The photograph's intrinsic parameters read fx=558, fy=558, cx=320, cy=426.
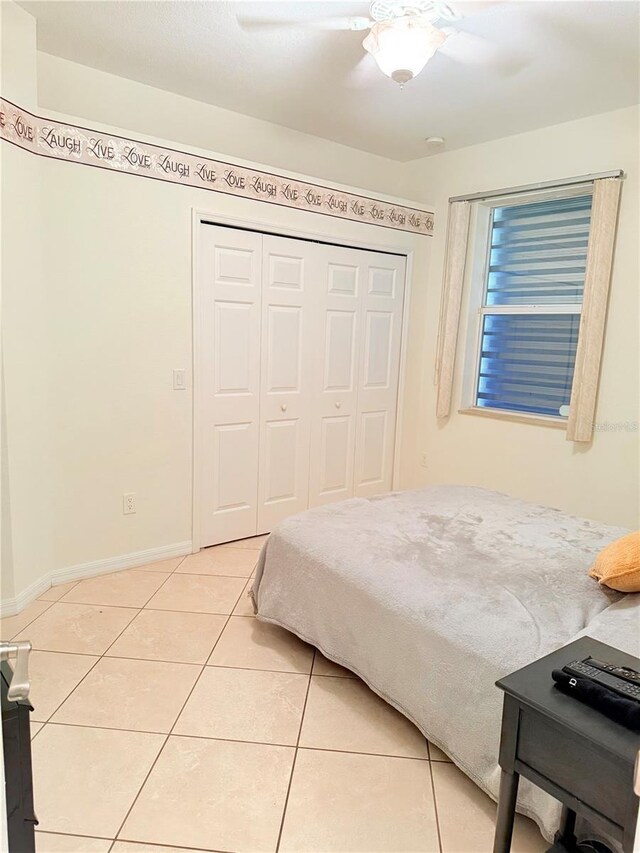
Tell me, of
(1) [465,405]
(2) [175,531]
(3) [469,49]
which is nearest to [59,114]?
(3) [469,49]

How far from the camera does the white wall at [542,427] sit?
10.5 feet

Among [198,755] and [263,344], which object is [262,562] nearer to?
[198,755]

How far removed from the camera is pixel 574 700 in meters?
1.16

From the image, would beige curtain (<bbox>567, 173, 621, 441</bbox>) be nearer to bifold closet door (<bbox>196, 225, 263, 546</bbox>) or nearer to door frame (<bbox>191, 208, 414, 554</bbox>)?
door frame (<bbox>191, 208, 414, 554</bbox>)

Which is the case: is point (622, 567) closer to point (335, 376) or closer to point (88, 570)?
point (335, 376)

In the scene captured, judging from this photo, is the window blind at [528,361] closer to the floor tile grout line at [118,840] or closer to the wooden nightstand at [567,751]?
the wooden nightstand at [567,751]

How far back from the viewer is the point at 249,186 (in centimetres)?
328

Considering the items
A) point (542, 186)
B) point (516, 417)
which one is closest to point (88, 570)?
point (516, 417)

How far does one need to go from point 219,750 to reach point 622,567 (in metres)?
1.46

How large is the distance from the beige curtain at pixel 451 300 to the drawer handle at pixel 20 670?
142 inches

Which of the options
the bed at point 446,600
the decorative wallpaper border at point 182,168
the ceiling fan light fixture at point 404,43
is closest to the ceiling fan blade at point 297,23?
the ceiling fan light fixture at point 404,43

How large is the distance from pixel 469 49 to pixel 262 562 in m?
2.55

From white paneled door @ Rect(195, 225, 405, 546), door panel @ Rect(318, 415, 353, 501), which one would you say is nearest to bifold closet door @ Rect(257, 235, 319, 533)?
white paneled door @ Rect(195, 225, 405, 546)

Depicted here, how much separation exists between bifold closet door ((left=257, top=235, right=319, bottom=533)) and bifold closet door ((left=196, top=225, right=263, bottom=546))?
68 millimetres
